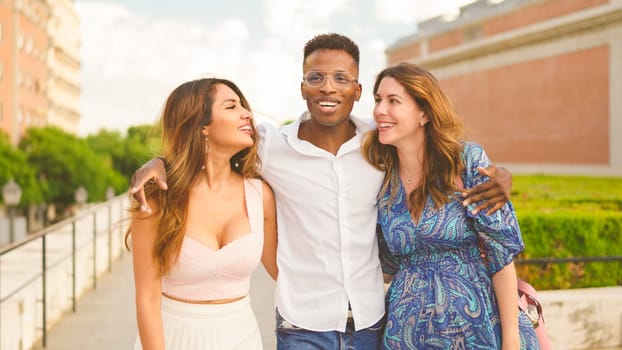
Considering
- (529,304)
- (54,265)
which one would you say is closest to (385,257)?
(529,304)

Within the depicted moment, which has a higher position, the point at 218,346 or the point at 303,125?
the point at 303,125

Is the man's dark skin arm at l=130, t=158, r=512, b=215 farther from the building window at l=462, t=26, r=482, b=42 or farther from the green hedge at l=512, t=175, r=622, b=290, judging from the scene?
the building window at l=462, t=26, r=482, b=42

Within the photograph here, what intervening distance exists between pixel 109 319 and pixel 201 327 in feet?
17.1

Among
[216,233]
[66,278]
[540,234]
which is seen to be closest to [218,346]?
[216,233]

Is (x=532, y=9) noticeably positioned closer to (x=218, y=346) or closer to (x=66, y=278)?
(x=66, y=278)

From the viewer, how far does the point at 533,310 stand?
2908 millimetres

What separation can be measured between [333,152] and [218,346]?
3.49ft

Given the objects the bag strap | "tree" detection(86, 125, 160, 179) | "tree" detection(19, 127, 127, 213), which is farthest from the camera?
"tree" detection(86, 125, 160, 179)

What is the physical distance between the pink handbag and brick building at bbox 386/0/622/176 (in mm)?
21455

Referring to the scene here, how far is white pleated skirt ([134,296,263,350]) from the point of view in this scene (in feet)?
8.54

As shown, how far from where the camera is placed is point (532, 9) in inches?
1188

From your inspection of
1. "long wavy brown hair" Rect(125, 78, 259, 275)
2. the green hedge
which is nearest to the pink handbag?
"long wavy brown hair" Rect(125, 78, 259, 275)

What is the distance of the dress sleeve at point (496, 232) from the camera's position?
2.67m

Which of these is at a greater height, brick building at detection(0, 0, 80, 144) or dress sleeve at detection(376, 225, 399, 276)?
brick building at detection(0, 0, 80, 144)
